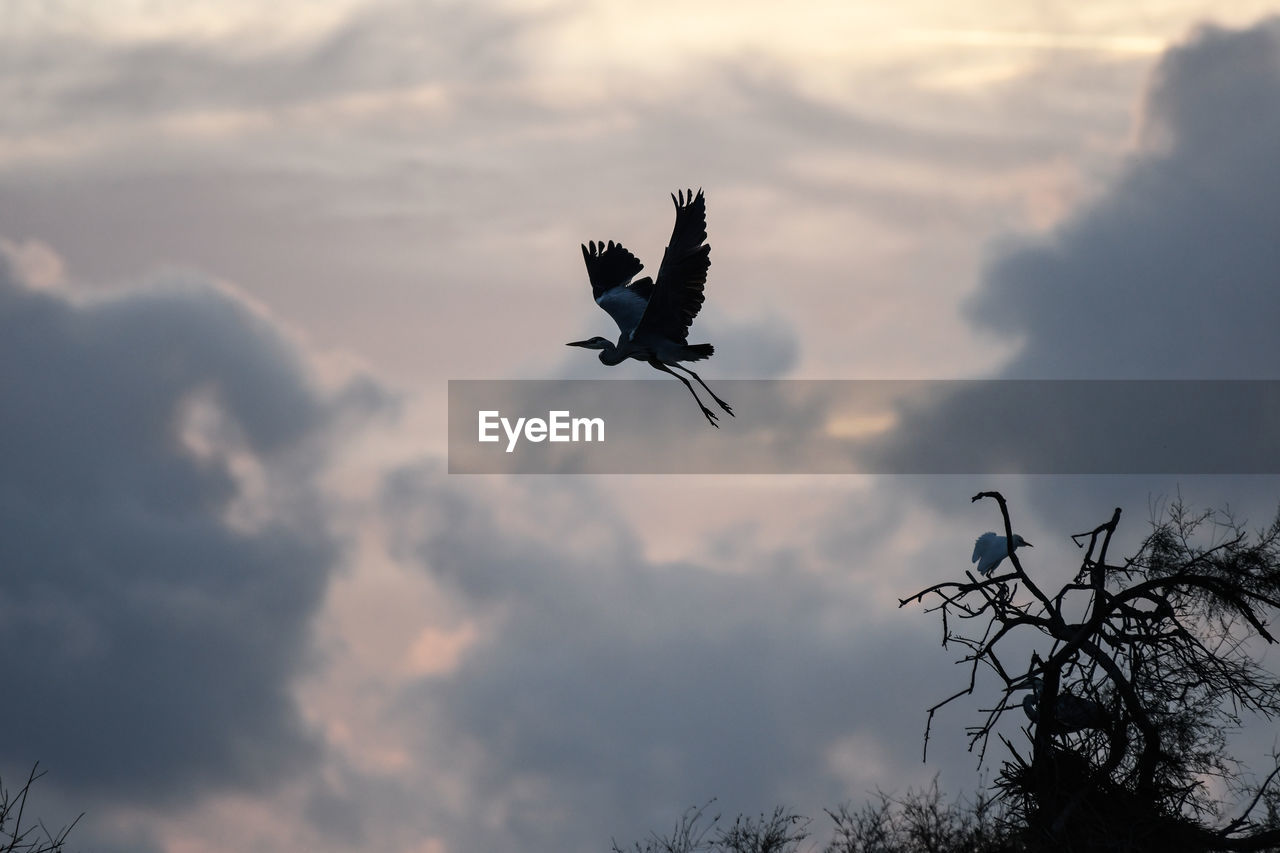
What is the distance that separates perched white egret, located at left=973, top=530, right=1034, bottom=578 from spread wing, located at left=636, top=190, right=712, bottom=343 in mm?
4821

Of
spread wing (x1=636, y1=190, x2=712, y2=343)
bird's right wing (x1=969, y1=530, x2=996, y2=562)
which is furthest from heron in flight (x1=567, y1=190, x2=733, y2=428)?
bird's right wing (x1=969, y1=530, x2=996, y2=562)

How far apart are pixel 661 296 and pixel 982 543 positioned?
5337mm

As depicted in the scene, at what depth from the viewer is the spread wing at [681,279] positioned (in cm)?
1589

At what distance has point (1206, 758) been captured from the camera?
13375 mm

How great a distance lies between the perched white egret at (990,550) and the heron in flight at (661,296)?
191 inches

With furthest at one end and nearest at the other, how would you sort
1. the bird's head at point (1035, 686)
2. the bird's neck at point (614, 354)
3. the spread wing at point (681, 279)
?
the bird's neck at point (614, 354)
the spread wing at point (681, 279)
the bird's head at point (1035, 686)

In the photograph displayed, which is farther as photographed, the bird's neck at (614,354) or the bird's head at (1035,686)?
the bird's neck at (614,354)

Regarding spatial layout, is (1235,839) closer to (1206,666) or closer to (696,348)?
(1206,666)

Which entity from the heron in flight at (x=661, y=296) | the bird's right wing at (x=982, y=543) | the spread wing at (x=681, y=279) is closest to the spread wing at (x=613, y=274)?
the heron in flight at (x=661, y=296)

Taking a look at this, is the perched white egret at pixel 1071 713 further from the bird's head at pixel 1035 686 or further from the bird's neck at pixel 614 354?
the bird's neck at pixel 614 354

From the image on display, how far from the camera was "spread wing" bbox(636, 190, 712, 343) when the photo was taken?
15.9m

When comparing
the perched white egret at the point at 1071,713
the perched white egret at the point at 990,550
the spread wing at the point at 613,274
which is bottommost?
the perched white egret at the point at 1071,713

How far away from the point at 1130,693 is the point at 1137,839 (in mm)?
1238

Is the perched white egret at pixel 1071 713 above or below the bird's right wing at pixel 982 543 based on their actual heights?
below
